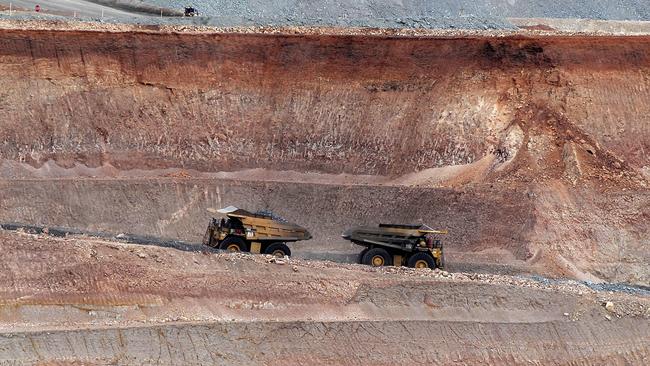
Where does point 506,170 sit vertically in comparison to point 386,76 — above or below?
below

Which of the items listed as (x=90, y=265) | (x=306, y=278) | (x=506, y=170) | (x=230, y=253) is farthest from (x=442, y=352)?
(x=506, y=170)

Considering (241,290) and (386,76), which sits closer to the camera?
(241,290)

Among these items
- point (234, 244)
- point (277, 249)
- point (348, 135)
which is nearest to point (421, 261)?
point (277, 249)

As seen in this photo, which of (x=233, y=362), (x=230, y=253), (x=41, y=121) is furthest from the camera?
(x=41, y=121)

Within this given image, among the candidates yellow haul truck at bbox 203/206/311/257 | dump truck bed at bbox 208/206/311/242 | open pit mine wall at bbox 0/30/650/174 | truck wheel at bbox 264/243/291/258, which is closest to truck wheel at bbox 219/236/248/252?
yellow haul truck at bbox 203/206/311/257

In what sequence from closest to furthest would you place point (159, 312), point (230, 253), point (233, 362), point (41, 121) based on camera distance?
point (233, 362), point (159, 312), point (230, 253), point (41, 121)

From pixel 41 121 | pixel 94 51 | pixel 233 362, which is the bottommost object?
pixel 233 362

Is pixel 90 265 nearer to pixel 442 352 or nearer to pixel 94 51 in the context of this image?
pixel 442 352
